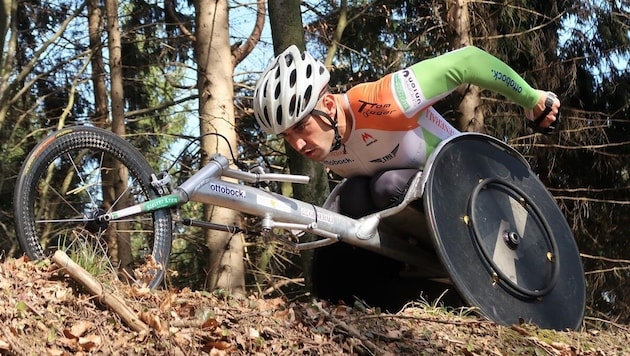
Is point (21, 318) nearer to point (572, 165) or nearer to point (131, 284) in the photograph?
point (131, 284)

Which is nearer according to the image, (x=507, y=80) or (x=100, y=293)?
(x=100, y=293)

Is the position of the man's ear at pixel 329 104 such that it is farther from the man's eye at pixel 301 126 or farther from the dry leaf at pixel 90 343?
the dry leaf at pixel 90 343

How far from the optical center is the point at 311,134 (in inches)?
192

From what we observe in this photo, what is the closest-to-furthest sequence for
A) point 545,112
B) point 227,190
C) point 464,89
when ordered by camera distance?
1. point 227,190
2. point 545,112
3. point 464,89

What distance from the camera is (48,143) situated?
4.08m

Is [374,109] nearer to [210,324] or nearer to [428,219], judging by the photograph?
[428,219]

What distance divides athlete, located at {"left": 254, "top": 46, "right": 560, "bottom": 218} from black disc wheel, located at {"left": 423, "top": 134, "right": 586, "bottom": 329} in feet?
0.78

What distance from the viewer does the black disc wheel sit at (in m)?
4.83

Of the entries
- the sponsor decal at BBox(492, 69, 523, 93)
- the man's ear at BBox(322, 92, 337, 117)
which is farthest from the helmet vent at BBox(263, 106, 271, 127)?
the sponsor decal at BBox(492, 69, 523, 93)

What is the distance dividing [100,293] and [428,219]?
2041 mm

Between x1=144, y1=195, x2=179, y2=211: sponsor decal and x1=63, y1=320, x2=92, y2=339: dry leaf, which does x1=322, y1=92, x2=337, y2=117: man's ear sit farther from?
x1=63, y1=320, x2=92, y2=339: dry leaf

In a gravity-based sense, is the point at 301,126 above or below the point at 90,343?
above

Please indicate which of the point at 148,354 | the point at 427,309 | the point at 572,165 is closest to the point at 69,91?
the point at 572,165

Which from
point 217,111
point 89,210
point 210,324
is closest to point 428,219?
point 210,324
